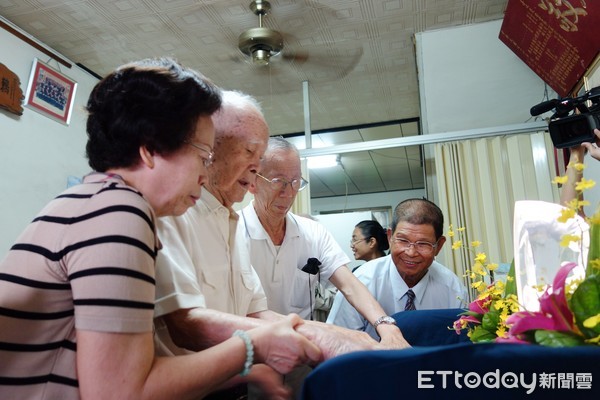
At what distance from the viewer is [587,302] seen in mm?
489

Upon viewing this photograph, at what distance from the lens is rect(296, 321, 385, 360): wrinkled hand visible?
764mm

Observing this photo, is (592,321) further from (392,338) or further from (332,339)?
(392,338)

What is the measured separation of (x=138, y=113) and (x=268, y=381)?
507 millimetres

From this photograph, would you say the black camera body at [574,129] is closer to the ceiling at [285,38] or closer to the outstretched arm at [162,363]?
the outstretched arm at [162,363]

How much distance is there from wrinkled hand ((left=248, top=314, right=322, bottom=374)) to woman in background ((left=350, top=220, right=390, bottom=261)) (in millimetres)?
2630

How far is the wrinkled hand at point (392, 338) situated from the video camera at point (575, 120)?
80 centimetres

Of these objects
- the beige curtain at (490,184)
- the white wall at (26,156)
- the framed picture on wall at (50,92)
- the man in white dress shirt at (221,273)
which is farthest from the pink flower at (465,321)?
the framed picture on wall at (50,92)

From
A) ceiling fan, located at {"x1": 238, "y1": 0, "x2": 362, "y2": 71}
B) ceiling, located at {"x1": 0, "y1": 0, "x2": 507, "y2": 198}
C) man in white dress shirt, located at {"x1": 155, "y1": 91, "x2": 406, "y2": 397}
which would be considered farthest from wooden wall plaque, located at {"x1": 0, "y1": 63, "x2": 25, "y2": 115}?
man in white dress shirt, located at {"x1": 155, "y1": 91, "x2": 406, "y2": 397}

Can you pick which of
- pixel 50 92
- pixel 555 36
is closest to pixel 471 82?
pixel 555 36

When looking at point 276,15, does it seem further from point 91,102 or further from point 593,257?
point 593,257

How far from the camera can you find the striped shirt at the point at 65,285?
0.59 metres

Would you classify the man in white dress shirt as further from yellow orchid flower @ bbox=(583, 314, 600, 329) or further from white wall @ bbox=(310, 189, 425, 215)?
white wall @ bbox=(310, 189, 425, 215)

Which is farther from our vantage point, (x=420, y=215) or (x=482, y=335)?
(x=420, y=215)

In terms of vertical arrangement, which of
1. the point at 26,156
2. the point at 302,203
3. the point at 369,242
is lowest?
the point at 369,242
